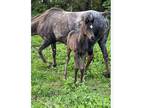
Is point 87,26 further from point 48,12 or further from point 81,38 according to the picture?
point 48,12

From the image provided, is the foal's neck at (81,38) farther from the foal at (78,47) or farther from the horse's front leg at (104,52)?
the horse's front leg at (104,52)

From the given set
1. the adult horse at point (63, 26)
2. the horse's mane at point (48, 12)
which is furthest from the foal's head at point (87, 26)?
the horse's mane at point (48, 12)

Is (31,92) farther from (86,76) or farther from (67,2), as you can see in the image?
(67,2)

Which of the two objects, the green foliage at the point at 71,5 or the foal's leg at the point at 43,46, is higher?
the green foliage at the point at 71,5

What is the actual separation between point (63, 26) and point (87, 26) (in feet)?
0.58

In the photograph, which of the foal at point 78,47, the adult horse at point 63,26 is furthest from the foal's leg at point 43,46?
the foal at point 78,47

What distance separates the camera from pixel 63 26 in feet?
8.87

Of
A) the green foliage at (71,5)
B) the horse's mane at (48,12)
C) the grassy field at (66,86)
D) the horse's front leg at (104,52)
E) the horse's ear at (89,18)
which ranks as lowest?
the grassy field at (66,86)

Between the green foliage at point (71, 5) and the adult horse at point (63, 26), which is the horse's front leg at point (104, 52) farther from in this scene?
the green foliage at point (71, 5)

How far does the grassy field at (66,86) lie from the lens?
8.52 ft

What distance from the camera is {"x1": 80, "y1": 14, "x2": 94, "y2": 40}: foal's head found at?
2613 millimetres

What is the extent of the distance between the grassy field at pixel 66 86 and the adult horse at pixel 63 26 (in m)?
0.04

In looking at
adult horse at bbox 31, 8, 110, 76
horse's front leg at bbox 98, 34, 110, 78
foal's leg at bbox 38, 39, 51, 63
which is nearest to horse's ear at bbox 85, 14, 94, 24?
adult horse at bbox 31, 8, 110, 76
